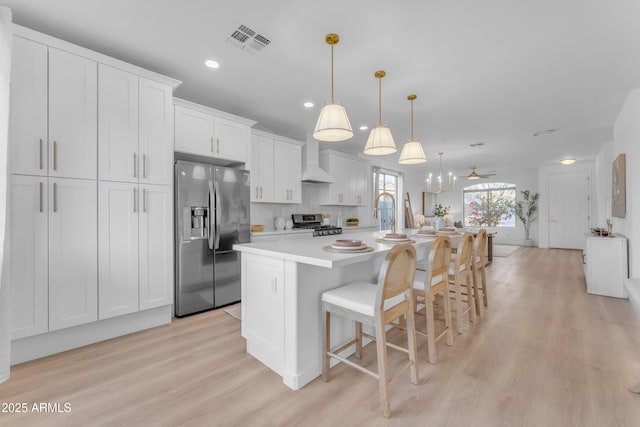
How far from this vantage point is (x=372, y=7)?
1940 millimetres

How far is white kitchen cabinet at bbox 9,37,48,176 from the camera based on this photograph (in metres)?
2.00

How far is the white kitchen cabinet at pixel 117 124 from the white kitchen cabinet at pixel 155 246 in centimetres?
26

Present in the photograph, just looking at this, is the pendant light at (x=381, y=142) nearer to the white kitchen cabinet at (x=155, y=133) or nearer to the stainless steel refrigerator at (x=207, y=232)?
the stainless steel refrigerator at (x=207, y=232)

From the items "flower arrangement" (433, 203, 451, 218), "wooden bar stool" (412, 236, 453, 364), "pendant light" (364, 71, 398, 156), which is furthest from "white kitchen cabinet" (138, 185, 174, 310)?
"flower arrangement" (433, 203, 451, 218)

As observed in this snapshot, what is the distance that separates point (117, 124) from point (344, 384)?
111 inches

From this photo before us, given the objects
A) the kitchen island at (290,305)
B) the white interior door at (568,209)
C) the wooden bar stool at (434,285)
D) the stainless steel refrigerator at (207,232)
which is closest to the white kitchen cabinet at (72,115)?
the stainless steel refrigerator at (207,232)

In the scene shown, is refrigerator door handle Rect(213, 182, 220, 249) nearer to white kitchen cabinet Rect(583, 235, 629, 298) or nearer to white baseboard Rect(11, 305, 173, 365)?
white baseboard Rect(11, 305, 173, 365)

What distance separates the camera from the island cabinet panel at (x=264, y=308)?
1.90 meters

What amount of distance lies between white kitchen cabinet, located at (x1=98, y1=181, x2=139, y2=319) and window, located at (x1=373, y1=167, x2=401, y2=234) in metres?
5.18

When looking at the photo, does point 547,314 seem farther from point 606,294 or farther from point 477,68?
point 477,68

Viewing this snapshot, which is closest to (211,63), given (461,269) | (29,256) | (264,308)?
(29,256)

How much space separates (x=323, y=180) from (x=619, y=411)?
13.9 ft

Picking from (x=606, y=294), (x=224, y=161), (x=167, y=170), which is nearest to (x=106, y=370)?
(x=167, y=170)

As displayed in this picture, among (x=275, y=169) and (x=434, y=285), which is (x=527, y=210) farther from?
(x=434, y=285)
